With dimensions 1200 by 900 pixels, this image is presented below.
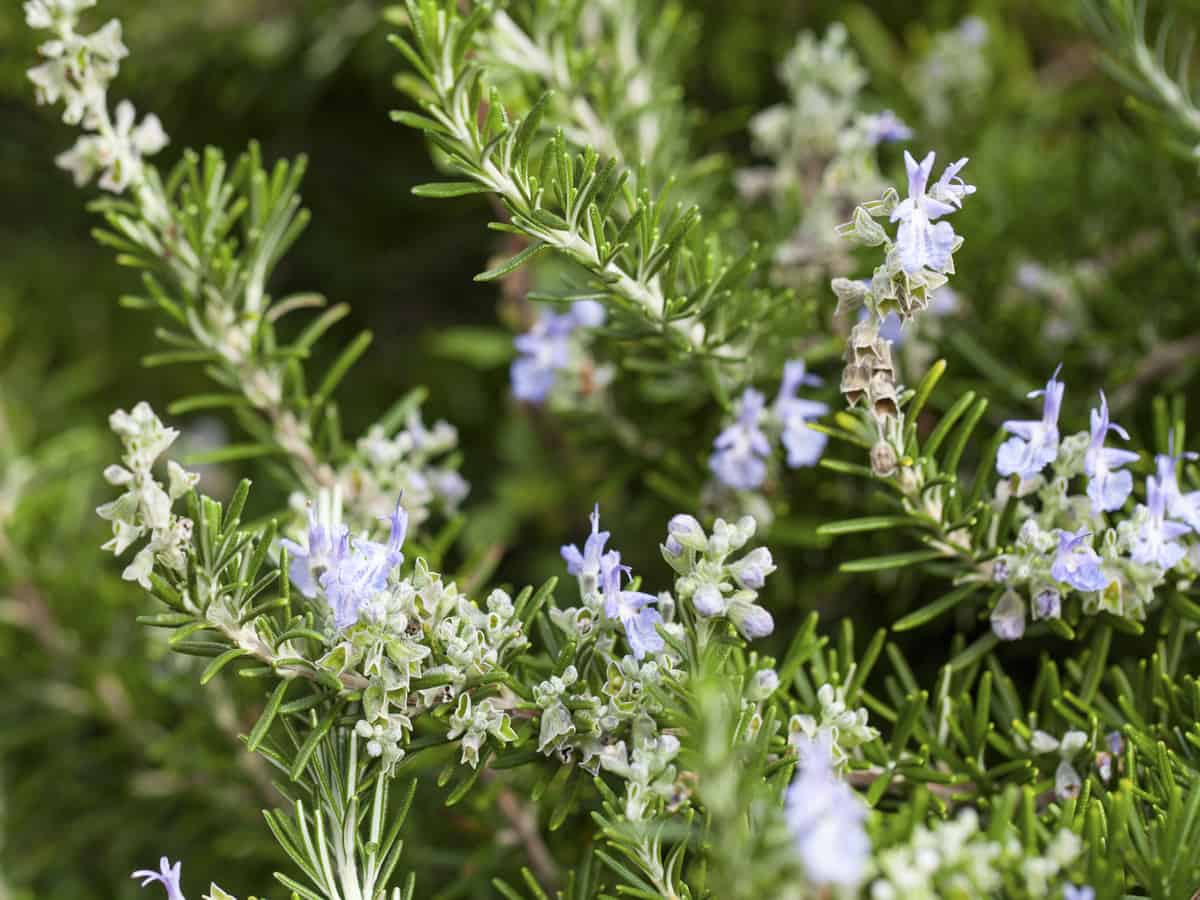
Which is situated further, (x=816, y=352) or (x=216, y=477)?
(x=216, y=477)

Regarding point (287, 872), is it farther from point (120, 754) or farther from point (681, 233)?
point (681, 233)

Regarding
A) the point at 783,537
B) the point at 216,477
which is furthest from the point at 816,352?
the point at 216,477

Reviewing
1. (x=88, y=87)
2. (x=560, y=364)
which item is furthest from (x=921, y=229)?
(x=88, y=87)

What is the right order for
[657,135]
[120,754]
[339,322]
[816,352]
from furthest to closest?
1. [339,322]
2. [120,754]
3. [657,135]
4. [816,352]

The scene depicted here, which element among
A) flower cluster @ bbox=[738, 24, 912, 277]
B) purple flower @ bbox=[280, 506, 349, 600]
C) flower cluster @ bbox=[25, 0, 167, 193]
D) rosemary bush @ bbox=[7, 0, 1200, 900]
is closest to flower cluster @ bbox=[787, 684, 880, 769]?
rosemary bush @ bbox=[7, 0, 1200, 900]

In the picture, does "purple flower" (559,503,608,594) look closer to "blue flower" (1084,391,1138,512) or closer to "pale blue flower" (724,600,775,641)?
"pale blue flower" (724,600,775,641)

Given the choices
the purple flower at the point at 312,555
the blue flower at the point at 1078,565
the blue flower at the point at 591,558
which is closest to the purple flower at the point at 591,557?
the blue flower at the point at 591,558

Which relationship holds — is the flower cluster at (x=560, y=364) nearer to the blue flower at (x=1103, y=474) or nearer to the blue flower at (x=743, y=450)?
the blue flower at (x=743, y=450)

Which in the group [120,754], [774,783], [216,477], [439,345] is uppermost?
[439,345]

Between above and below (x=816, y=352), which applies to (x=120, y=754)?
below
